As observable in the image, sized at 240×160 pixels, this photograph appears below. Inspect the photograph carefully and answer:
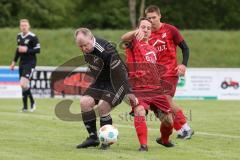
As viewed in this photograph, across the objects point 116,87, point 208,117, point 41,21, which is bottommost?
point 208,117

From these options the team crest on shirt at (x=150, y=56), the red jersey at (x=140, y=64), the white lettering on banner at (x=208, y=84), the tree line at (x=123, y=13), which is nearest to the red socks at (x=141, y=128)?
the red jersey at (x=140, y=64)

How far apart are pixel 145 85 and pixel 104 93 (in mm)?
715

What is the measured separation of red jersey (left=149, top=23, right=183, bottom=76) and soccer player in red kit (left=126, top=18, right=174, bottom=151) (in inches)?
44.0

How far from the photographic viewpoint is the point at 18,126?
13.8 m

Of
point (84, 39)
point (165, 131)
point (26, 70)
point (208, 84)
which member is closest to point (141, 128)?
point (165, 131)

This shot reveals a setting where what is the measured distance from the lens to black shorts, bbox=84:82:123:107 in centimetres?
1038

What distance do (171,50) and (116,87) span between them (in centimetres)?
225

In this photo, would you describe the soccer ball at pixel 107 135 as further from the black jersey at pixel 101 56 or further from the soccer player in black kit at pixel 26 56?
the soccer player in black kit at pixel 26 56

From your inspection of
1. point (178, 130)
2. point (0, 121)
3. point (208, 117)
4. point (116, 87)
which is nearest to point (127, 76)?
point (116, 87)

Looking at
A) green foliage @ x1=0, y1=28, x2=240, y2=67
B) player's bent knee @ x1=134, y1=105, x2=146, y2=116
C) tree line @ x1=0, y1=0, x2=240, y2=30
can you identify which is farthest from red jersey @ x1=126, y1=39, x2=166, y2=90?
tree line @ x1=0, y1=0, x2=240, y2=30

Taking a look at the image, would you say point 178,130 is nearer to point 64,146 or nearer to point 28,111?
point 64,146

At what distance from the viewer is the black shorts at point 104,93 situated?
34.0ft

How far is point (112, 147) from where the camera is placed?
424 inches

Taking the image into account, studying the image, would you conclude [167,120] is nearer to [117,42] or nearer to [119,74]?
[119,74]
